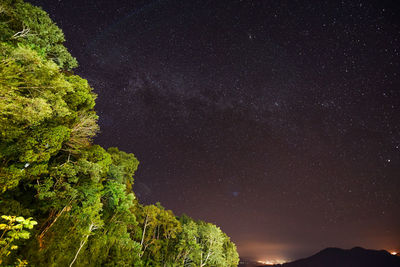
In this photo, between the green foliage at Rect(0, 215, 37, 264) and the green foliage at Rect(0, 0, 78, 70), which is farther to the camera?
the green foliage at Rect(0, 0, 78, 70)

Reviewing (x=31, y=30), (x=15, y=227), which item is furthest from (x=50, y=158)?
(x=15, y=227)

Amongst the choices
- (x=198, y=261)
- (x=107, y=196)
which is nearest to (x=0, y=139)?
(x=107, y=196)

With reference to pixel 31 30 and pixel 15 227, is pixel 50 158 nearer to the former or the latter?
pixel 31 30

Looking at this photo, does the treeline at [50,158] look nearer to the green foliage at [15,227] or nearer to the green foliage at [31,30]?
the green foliage at [31,30]

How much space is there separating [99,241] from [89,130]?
30.2ft

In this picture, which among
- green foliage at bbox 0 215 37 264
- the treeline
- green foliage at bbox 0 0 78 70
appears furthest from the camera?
green foliage at bbox 0 0 78 70

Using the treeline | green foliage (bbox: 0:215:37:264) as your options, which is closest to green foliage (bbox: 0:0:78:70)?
the treeline

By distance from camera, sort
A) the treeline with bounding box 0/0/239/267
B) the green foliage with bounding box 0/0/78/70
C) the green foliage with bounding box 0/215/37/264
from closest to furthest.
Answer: the green foliage with bounding box 0/215/37/264, the treeline with bounding box 0/0/239/267, the green foliage with bounding box 0/0/78/70

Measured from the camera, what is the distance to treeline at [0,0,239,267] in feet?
24.9

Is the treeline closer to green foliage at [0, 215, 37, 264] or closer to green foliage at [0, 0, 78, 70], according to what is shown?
green foliage at [0, 0, 78, 70]

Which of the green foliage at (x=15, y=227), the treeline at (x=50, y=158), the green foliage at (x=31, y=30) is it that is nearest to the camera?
the green foliage at (x=15, y=227)

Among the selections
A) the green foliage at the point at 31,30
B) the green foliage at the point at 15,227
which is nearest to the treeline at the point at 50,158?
the green foliage at the point at 31,30

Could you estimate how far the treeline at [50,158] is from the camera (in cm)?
758

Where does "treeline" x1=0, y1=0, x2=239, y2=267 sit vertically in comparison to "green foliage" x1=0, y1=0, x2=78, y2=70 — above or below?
below
